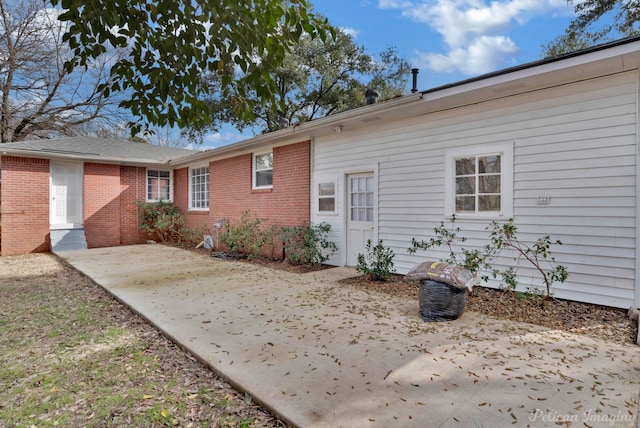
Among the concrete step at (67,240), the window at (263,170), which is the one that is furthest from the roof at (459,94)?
the concrete step at (67,240)

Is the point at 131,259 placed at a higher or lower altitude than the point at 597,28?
lower

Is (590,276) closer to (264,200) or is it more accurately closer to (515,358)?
(515,358)

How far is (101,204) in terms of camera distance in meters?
11.7

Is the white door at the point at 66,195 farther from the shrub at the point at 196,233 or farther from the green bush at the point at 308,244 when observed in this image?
the green bush at the point at 308,244

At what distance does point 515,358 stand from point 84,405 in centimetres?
352

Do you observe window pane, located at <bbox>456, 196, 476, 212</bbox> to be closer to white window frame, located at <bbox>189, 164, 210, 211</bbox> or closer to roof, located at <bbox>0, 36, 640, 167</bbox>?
roof, located at <bbox>0, 36, 640, 167</bbox>

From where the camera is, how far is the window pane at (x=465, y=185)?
18.5 ft

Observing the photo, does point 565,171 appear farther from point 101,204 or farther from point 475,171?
point 101,204

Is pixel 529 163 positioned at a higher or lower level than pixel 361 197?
higher

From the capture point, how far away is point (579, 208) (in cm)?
462

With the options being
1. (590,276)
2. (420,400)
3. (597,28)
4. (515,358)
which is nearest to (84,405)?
(420,400)

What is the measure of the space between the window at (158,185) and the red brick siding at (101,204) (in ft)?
3.98

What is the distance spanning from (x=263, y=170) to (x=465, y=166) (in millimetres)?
5727

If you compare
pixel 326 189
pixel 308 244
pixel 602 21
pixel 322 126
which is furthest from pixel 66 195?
pixel 602 21
